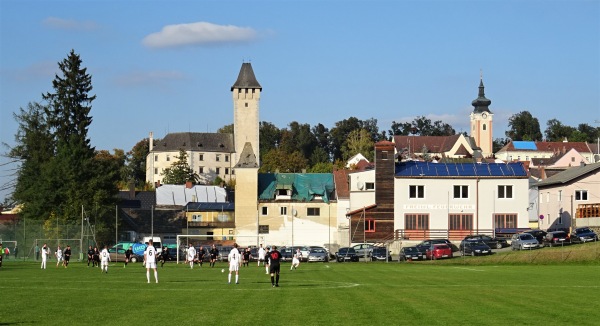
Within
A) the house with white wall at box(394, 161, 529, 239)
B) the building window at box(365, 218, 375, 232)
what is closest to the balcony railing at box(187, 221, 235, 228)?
the building window at box(365, 218, 375, 232)

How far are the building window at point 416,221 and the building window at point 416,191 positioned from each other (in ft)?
6.68

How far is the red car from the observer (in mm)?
81875

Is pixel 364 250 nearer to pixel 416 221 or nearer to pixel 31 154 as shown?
pixel 416 221

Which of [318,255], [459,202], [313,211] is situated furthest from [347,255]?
[313,211]

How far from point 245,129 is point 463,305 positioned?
129599 millimetres

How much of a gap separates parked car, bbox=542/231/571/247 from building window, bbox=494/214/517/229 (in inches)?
691

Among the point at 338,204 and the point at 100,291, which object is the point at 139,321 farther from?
the point at 338,204

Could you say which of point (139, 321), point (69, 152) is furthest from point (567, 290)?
point (69, 152)

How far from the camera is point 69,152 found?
108 metres

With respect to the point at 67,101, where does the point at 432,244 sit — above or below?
below

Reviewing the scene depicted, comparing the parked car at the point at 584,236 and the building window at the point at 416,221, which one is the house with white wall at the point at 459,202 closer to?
the building window at the point at 416,221

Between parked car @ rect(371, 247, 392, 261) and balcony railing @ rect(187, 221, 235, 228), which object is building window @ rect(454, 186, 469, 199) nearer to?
parked car @ rect(371, 247, 392, 261)

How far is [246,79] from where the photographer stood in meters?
162

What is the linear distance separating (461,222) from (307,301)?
2752 inches
